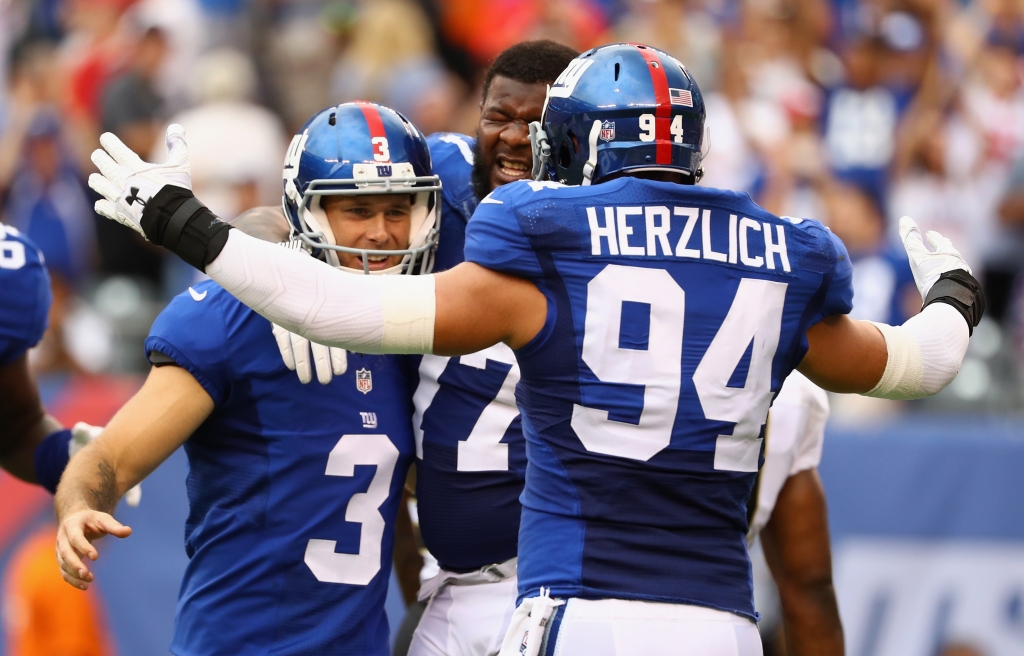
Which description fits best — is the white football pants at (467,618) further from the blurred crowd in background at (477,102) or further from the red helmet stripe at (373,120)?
the blurred crowd in background at (477,102)

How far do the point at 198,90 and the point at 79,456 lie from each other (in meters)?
6.12

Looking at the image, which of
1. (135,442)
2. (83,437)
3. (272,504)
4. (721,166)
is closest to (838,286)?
(272,504)

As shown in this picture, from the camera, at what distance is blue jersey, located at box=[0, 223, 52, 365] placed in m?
3.87

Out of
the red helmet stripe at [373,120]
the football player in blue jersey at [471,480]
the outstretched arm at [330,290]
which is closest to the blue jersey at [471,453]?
the football player in blue jersey at [471,480]

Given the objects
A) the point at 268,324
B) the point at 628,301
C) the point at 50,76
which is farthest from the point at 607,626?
the point at 50,76

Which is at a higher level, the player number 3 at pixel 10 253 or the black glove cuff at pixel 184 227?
the black glove cuff at pixel 184 227

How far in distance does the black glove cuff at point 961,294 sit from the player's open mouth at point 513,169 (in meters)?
1.10

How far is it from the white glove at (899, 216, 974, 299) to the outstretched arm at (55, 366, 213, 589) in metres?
1.70

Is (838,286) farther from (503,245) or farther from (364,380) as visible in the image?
(364,380)

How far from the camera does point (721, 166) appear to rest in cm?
784

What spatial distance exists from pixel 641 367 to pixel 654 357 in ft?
0.10

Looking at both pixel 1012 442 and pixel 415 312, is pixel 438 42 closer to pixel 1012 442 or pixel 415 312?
pixel 1012 442

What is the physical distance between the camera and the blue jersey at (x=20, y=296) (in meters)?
3.87

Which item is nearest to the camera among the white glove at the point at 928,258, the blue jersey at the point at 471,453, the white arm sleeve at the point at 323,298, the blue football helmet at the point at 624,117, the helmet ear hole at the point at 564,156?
the white arm sleeve at the point at 323,298
